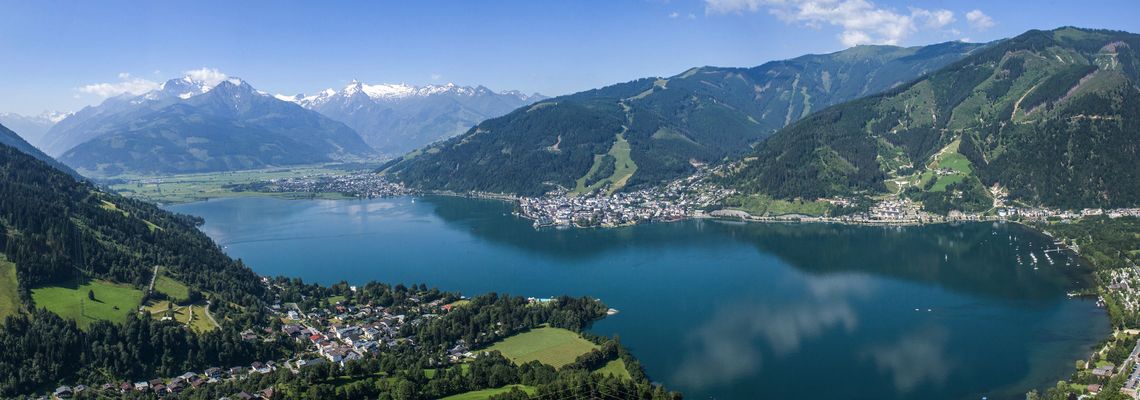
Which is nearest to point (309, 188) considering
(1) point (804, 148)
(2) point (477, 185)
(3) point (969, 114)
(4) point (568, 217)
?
(2) point (477, 185)

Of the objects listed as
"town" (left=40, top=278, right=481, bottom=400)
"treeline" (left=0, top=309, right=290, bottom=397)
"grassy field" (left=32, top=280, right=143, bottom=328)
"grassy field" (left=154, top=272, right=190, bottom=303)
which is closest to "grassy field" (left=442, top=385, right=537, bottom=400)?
"town" (left=40, top=278, right=481, bottom=400)

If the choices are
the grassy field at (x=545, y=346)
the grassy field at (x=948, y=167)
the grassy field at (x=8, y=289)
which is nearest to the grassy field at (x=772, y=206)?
the grassy field at (x=948, y=167)

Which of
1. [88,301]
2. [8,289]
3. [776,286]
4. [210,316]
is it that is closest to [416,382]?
[210,316]

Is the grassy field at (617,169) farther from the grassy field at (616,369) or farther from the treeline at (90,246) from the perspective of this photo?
the grassy field at (616,369)

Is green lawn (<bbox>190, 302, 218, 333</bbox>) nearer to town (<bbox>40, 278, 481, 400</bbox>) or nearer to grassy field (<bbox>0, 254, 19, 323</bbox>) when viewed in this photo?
town (<bbox>40, 278, 481, 400</bbox>)

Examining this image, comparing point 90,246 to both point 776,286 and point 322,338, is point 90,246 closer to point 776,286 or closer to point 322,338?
point 322,338
